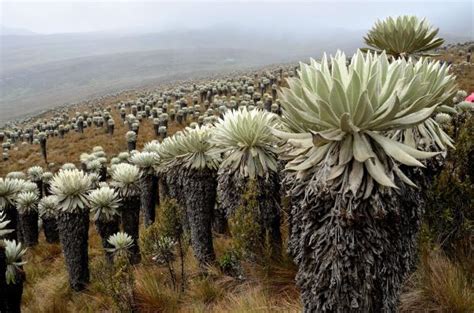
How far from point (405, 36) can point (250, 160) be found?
7.88ft

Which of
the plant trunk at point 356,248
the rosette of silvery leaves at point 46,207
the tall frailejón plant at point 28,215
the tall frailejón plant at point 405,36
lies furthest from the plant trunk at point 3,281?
the rosette of silvery leaves at point 46,207

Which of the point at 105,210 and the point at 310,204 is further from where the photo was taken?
the point at 105,210

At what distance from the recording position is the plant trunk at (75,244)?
847cm

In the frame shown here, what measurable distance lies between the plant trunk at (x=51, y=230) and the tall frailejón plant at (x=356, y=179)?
38.5 ft

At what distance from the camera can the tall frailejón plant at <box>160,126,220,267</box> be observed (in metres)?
6.46

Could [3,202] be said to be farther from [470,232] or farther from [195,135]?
[470,232]

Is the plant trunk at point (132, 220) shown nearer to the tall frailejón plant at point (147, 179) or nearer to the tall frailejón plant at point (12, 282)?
the tall frailejón plant at point (147, 179)

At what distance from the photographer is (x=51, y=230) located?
13117 millimetres

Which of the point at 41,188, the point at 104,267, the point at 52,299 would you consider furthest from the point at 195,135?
the point at 41,188

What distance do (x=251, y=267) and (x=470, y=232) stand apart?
2.93 m

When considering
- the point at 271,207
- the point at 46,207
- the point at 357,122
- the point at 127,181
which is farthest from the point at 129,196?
the point at 357,122

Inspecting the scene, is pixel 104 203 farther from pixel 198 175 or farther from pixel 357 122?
pixel 357 122

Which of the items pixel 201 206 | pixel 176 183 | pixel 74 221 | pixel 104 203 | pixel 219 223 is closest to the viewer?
pixel 201 206

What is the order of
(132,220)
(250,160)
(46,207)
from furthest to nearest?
(46,207) → (132,220) → (250,160)
